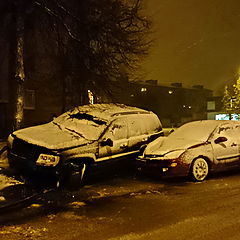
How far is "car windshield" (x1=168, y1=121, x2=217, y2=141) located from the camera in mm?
10195

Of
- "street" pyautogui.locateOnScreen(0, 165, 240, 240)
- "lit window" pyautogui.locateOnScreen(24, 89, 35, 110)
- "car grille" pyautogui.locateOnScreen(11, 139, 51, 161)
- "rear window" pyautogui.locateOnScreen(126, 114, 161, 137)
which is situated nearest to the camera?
"street" pyautogui.locateOnScreen(0, 165, 240, 240)

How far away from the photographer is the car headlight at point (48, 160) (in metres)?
8.34

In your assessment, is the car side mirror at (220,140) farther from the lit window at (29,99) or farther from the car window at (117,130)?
the lit window at (29,99)

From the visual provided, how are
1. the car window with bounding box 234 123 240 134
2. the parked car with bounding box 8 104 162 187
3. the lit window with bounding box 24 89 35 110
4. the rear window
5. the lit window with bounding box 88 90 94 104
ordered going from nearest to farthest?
the parked car with bounding box 8 104 162 187 → the rear window → the car window with bounding box 234 123 240 134 → the lit window with bounding box 88 90 94 104 → the lit window with bounding box 24 89 35 110

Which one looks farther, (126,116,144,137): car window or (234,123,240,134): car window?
(234,123,240,134): car window

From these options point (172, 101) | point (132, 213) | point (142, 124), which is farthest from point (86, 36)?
point (172, 101)

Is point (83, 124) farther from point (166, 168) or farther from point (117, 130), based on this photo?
point (166, 168)

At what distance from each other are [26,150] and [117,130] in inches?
92.8

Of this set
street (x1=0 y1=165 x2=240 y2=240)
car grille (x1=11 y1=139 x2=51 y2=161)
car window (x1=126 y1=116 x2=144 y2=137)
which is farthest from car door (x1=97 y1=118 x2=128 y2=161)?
car grille (x1=11 y1=139 x2=51 y2=161)

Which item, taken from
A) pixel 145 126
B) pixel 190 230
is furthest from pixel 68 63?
pixel 190 230

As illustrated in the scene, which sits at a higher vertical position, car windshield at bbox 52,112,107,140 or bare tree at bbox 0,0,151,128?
bare tree at bbox 0,0,151,128

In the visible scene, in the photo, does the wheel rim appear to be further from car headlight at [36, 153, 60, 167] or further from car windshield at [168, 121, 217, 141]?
car headlight at [36, 153, 60, 167]

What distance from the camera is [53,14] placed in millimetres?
12445

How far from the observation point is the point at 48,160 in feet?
27.5
